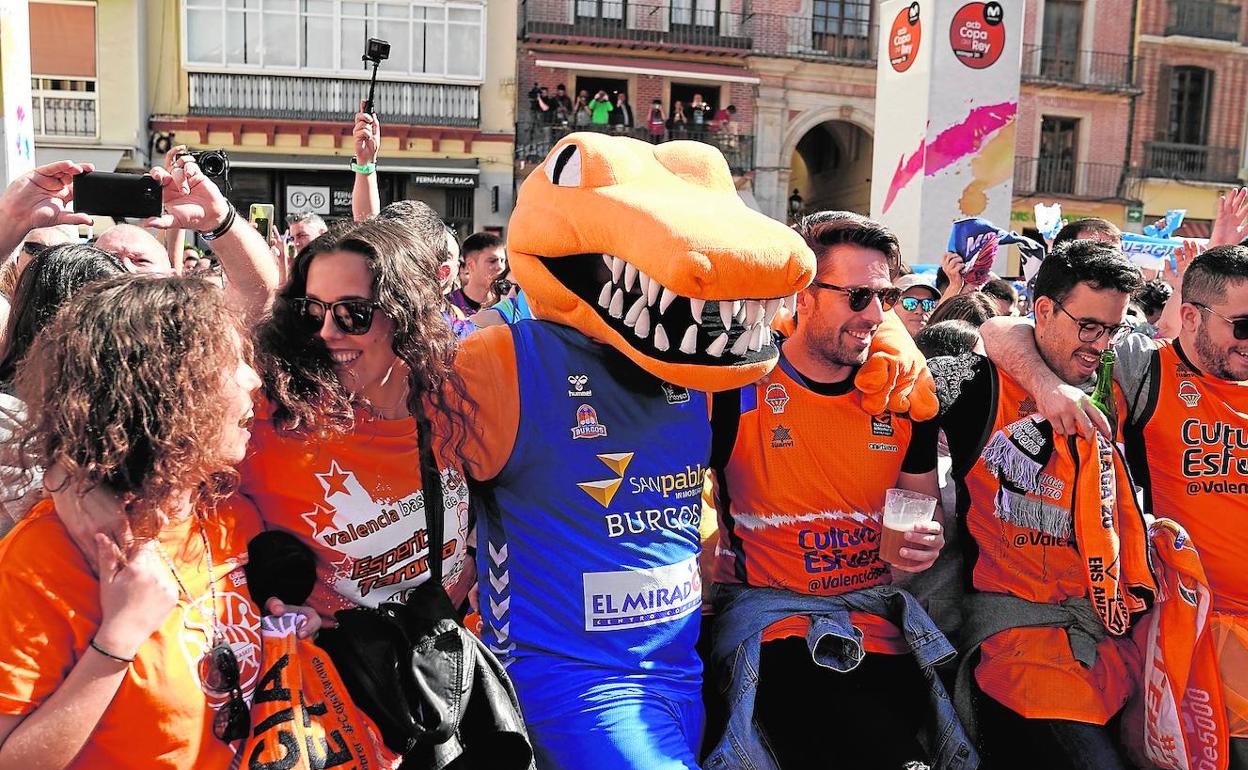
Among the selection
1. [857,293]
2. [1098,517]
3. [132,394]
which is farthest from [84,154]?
[1098,517]

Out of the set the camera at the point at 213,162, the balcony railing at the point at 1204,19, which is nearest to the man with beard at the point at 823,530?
the camera at the point at 213,162

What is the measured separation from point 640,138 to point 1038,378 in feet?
65.3

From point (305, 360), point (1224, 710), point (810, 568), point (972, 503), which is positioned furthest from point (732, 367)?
point (1224, 710)

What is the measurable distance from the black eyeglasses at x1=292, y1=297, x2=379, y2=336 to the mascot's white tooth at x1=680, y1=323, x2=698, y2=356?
Answer: 0.68m

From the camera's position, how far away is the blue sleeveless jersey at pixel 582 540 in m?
2.33

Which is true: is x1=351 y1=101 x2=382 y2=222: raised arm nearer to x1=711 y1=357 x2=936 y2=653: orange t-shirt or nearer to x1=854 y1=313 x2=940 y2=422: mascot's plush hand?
x1=711 y1=357 x2=936 y2=653: orange t-shirt

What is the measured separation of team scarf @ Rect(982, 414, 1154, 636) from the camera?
2.61 metres

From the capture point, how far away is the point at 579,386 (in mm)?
2396

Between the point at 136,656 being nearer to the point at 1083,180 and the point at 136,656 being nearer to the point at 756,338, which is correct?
the point at 756,338

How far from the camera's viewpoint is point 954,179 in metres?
9.94

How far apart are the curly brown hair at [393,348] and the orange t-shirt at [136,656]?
339 mm

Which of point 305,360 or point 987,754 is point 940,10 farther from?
point 305,360

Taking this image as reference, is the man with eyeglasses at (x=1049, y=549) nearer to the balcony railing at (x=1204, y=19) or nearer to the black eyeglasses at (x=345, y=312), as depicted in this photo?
the black eyeglasses at (x=345, y=312)

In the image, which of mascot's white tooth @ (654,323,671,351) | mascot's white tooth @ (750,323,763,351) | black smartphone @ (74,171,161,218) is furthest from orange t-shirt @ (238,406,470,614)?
black smartphone @ (74,171,161,218)
